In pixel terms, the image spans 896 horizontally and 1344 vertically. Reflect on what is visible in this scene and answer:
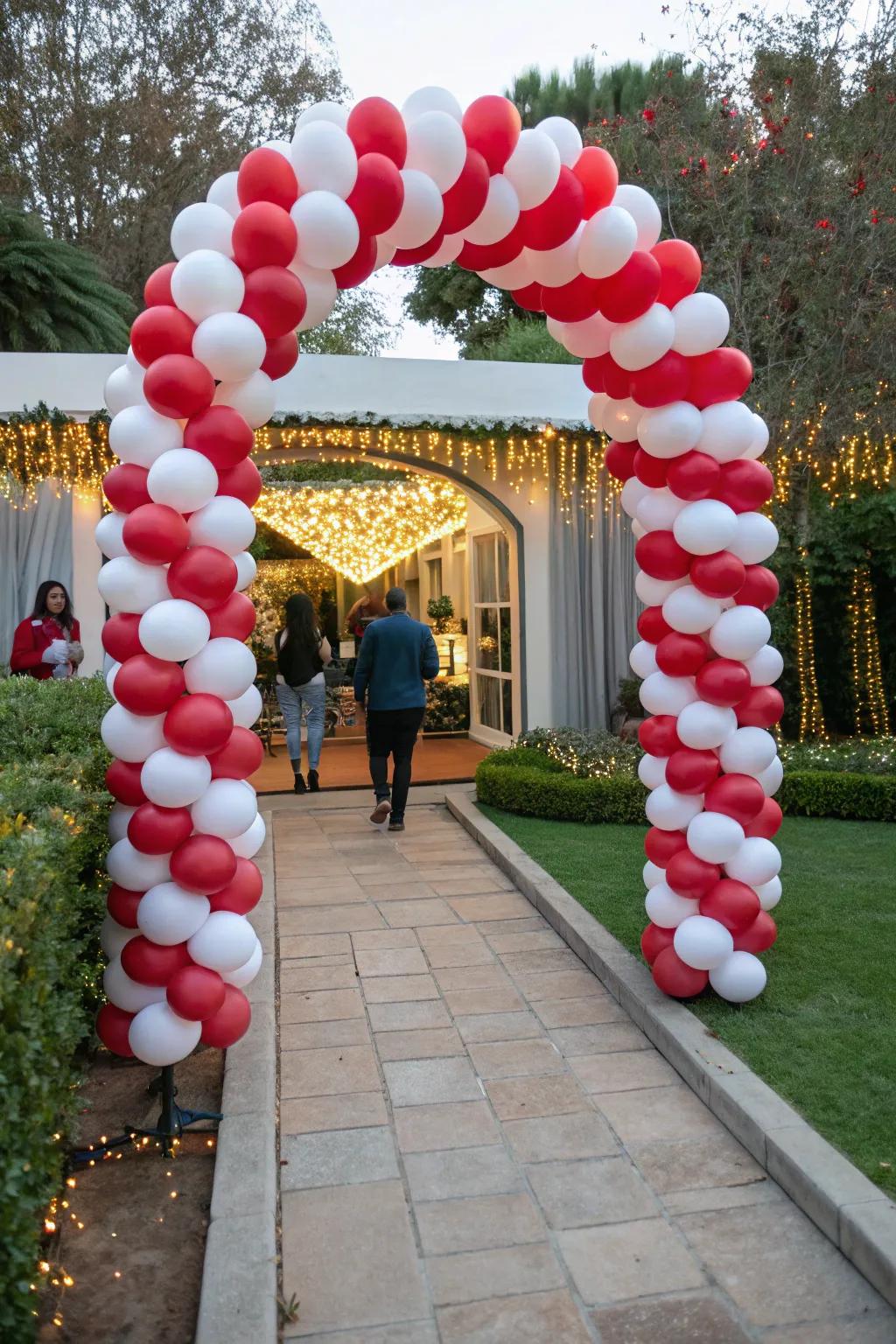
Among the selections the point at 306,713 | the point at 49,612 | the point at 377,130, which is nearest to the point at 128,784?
the point at 377,130

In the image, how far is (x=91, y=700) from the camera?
5.04 metres

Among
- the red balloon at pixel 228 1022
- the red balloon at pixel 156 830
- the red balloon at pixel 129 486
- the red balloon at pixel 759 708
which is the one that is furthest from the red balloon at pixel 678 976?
the red balloon at pixel 129 486

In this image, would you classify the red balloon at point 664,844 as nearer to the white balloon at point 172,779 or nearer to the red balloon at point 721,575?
the red balloon at point 721,575

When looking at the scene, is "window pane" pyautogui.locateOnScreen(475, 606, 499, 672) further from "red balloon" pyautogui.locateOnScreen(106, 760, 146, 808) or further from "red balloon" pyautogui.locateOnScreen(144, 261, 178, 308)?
"red balloon" pyautogui.locateOnScreen(106, 760, 146, 808)

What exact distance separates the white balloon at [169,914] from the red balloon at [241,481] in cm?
133

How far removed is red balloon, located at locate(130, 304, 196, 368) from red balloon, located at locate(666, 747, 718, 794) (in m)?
2.35

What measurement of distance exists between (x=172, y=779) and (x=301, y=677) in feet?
18.9

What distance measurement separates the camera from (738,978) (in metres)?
4.00

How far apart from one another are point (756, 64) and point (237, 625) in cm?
924

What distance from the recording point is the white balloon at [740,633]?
3.96 meters

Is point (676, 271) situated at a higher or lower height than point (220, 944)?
higher

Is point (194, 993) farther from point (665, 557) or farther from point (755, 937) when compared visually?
point (665, 557)

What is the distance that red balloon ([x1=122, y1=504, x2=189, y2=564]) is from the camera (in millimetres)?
3232

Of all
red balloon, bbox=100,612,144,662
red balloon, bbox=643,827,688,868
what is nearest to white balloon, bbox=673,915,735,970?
red balloon, bbox=643,827,688,868
